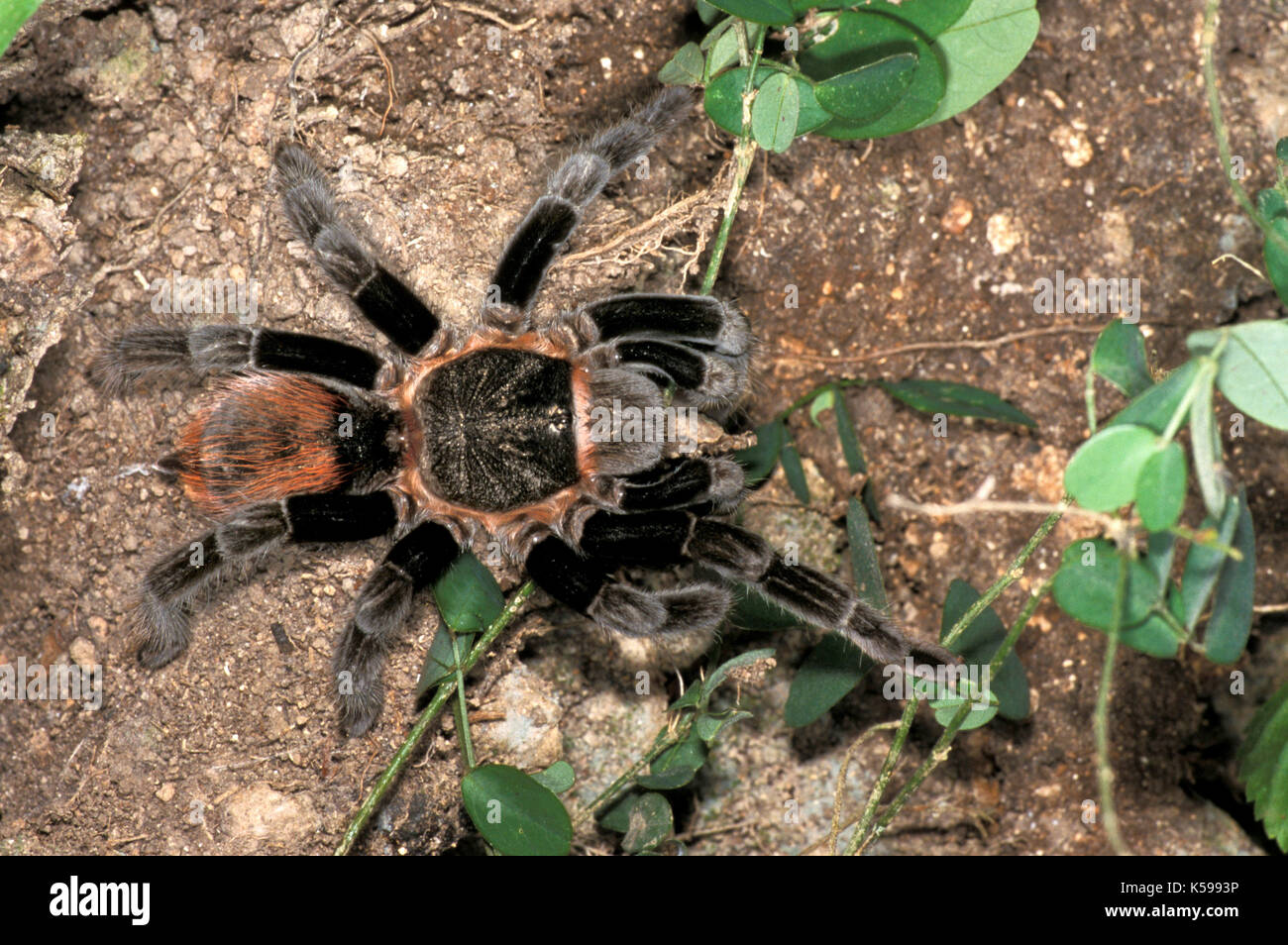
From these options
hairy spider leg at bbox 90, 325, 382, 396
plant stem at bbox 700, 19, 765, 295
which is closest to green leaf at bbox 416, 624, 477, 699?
hairy spider leg at bbox 90, 325, 382, 396

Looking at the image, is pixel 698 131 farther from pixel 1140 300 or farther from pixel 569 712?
pixel 569 712

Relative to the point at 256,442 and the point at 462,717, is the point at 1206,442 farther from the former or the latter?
the point at 256,442

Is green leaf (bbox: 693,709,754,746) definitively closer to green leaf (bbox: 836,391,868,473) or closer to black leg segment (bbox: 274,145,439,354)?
green leaf (bbox: 836,391,868,473)

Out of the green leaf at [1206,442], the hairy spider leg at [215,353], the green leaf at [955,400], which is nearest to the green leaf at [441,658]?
the hairy spider leg at [215,353]

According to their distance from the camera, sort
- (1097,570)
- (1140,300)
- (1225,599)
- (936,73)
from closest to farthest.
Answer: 1. (1097,570)
2. (1225,599)
3. (936,73)
4. (1140,300)

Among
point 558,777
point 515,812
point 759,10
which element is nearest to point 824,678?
point 558,777

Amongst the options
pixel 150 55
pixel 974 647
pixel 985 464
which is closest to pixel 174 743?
pixel 150 55
